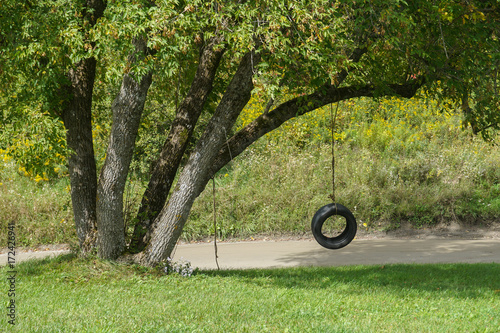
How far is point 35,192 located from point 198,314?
8.32m

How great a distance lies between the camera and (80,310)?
18.8ft

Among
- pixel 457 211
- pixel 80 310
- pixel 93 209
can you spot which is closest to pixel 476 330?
pixel 80 310

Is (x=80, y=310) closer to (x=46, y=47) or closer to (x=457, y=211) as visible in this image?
(x=46, y=47)

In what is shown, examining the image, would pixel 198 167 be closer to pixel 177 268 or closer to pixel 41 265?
pixel 177 268

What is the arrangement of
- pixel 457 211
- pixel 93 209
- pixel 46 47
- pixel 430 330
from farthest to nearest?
pixel 457 211 < pixel 93 209 < pixel 46 47 < pixel 430 330

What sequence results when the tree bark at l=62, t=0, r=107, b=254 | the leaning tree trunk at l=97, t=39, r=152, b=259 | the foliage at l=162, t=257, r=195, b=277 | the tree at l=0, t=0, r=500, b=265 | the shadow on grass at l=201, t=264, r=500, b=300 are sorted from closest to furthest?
the tree at l=0, t=0, r=500, b=265
the leaning tree trunk at l=97, t=39, r=152, b=259
the shadow on grass at l=201, t=264, r=500, b=300
the foliage at l=162, t=257, r=195, b=277
the tree bark at l=62, t=0, r=107, b=254

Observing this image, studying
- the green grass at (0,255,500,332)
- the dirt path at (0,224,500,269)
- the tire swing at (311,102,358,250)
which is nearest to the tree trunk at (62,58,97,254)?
the green grass at (0,255,500,332)

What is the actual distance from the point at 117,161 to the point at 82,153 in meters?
0.88

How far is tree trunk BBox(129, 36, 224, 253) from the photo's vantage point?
7820mm

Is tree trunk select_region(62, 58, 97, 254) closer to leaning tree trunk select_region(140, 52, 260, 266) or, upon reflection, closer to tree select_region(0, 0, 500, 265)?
tree select_region(0, 0, 500, 265)

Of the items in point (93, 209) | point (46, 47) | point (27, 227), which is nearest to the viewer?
point (46, 47)

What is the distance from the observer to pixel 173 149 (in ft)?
25.7

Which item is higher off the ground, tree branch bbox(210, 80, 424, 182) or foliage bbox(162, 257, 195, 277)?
tree branch bbox(210, 80, 424, 182)

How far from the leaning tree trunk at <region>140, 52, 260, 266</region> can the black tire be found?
1.84m
